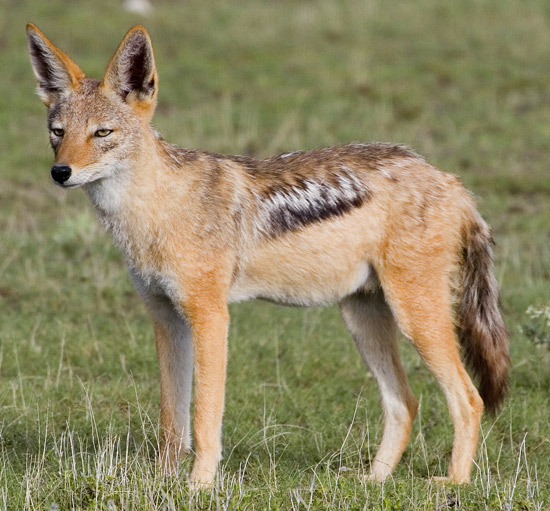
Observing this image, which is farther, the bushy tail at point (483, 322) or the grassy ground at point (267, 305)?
the bushy tail at point (483, 322)

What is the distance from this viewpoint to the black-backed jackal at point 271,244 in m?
5.66

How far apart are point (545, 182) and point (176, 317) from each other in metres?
8.14

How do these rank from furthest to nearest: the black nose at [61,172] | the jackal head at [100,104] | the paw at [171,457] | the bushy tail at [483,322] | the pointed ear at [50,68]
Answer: the bushy tail at [483,322] → the paw at [171,457] → the pointed ear at [50,68] → the jackal head at [100,104] → the black nose at [61,172]

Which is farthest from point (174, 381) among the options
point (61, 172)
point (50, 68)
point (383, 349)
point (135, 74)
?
point (50, 68)

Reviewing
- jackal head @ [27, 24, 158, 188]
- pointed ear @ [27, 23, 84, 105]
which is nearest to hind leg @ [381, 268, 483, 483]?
jackal head @ [27, 24, 158, 188]

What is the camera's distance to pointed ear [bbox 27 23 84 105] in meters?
5.70

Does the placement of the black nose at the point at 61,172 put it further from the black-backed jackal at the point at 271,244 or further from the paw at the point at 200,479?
the paw at the point at 200,479

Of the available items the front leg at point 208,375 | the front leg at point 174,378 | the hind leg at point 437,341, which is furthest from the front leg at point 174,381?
the hind leg at point 437,341

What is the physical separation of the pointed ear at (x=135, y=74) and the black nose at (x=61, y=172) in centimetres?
64

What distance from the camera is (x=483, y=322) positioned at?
6484 mm

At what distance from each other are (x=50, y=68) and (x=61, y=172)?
2.70 ft

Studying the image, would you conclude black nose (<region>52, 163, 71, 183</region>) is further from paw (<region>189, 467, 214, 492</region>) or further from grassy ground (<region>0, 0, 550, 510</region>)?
paw (<region>189, 467, 214, 492</region>)

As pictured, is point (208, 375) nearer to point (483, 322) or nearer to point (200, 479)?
point (200, 479)

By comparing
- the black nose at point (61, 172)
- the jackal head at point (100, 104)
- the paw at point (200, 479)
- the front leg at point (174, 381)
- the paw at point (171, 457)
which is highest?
the jackal head at point (100, 104)
